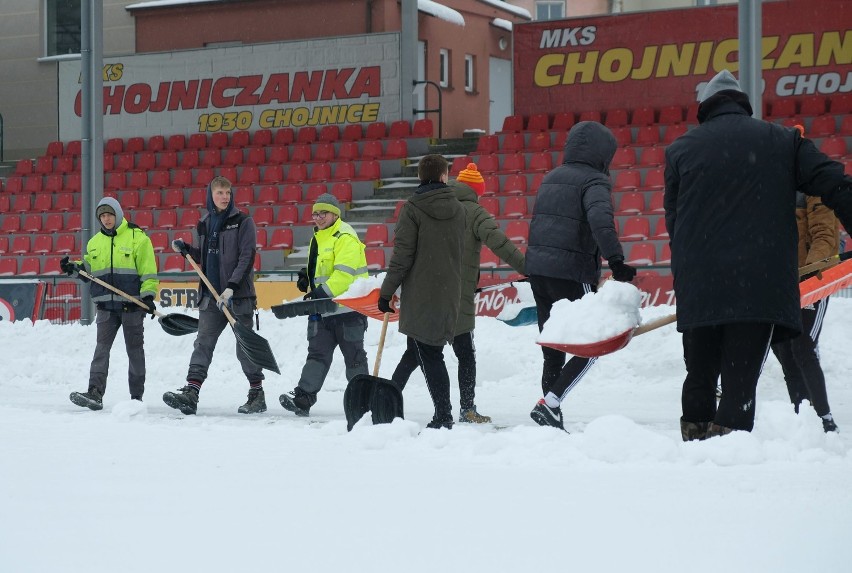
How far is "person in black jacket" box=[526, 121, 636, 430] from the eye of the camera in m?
7.07

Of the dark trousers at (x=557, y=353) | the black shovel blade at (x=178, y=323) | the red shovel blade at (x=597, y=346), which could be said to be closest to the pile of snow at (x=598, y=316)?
the red shovel blade at (x=597, y=346)

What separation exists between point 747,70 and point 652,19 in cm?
880

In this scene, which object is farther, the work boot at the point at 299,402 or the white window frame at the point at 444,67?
the white window frame at the point at 444,67

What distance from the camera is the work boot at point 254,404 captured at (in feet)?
29.4

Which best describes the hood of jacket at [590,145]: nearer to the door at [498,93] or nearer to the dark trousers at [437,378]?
the dark trousers at [437,378]

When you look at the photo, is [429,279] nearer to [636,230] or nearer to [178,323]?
[178,323]

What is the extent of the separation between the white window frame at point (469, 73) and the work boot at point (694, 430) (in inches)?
878

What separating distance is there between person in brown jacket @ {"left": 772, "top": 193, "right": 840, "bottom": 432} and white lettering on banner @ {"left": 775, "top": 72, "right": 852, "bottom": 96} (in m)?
13.1

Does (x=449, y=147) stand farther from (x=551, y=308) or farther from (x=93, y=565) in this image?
(x=93, y=565)

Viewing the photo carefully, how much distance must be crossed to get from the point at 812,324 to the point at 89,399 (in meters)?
4.96

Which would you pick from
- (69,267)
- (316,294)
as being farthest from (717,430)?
(69,267)

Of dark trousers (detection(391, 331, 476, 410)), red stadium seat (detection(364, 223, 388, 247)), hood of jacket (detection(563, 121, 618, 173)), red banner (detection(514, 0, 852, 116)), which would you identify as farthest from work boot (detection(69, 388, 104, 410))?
red banner (detection(514, 0, 852, 116))

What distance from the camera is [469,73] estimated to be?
Result: 28.0m

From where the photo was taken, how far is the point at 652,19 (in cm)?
2042
